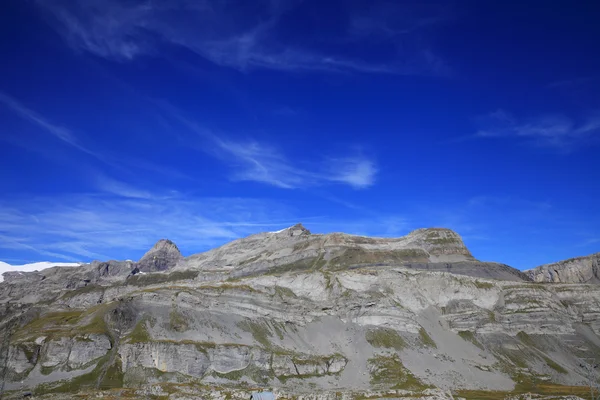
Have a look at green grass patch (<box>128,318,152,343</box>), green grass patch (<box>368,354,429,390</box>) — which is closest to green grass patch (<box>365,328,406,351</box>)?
green grass patch (<box>368,354,429,390</box>)

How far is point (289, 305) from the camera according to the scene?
185 meters

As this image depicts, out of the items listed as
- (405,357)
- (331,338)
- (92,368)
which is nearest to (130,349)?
(92,368)

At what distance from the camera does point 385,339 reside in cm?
16862

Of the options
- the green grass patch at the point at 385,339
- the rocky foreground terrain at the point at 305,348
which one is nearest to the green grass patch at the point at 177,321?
the rocky foreground terrain at the point at 305,348

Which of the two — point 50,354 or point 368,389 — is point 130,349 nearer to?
point 50,354

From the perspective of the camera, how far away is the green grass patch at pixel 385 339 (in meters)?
165

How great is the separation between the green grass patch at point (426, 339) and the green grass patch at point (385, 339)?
8.41 meters

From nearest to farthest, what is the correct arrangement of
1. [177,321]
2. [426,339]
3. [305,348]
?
1. [177,321]
2. [305,348]
3. [426,339]

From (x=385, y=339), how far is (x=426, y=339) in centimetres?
1669

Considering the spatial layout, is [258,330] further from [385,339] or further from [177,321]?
[385,339]

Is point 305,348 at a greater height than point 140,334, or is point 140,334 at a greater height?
point 140,334

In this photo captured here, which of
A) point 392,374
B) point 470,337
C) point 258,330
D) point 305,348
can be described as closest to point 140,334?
point 258,330

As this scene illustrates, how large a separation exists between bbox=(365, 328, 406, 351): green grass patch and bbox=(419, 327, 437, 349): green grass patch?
331 inches

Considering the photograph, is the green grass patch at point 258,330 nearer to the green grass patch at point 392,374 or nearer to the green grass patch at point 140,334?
the green grass patch at point 140,334
